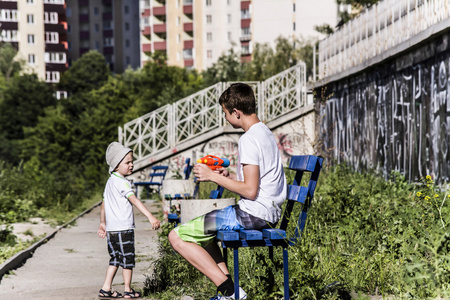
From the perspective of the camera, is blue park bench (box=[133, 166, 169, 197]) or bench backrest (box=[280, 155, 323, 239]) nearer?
bench backrest (box=[280, 155, 323, 239])

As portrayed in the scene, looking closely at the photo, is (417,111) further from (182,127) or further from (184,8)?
(184,8)

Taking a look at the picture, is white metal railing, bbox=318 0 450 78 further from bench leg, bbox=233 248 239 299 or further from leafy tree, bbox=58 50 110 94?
leafy tree, bbox=58 50 110 94

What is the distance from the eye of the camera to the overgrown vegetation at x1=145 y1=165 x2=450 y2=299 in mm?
4809

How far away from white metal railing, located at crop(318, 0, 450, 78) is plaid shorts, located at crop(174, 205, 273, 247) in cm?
559

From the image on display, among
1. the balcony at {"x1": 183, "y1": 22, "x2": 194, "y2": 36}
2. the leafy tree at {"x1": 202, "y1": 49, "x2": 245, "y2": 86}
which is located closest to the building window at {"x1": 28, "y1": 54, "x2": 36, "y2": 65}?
the balcony at {"x1": 183, "y1": 22, "x2": 194, "y2": 36}

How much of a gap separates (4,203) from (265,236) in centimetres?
1016

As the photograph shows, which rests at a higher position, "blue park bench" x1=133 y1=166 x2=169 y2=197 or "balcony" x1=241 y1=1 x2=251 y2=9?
"balcony" x1=241 y1=1 x2=251 y2=9

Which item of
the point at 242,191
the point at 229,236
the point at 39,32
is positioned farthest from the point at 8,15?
the point at 229,236

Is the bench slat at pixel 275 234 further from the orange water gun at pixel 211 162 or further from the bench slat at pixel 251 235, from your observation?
the orange water gun at pixel 211 162

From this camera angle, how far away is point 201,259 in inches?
189

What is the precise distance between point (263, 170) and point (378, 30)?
10.7 meters

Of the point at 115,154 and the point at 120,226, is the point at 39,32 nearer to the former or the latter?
the point at 115,154

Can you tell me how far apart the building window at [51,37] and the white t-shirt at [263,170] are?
106m

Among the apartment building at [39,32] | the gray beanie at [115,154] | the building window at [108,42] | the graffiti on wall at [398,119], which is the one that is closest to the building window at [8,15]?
the apartment building at [39,32]
